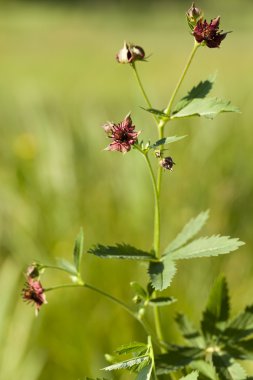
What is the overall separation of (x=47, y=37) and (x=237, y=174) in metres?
6.81

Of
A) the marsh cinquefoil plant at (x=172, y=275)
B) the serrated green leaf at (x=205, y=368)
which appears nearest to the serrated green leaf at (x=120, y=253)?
the marsh cinquefoil plant at (x=172, y=275)

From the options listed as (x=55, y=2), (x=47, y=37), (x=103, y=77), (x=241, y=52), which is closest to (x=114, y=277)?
(x=103, y=77)

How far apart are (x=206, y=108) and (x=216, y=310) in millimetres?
200

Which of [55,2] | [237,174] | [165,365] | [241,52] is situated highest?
[55,2]

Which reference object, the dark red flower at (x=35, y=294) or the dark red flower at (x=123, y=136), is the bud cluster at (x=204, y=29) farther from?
the dark red flower at (x=35, y=294)

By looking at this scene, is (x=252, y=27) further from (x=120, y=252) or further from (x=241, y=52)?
(x=120, y=252)

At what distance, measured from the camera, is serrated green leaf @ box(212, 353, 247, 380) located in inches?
21.5

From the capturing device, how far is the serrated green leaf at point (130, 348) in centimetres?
46

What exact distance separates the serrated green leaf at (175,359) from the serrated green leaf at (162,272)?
77 mm

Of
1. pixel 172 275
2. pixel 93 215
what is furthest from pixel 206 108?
pixel 93 215

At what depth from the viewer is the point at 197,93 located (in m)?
0.55

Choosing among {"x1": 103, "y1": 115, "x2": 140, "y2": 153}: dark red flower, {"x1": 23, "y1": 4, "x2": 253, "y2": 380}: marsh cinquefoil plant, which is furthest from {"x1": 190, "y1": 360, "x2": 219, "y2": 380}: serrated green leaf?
{"x1": 103, "y1": 115, "x2": 140, "y2": 153}: dark red flower

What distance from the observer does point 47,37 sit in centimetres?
834

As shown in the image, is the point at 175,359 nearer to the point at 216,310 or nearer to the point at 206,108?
the point at 216,310
